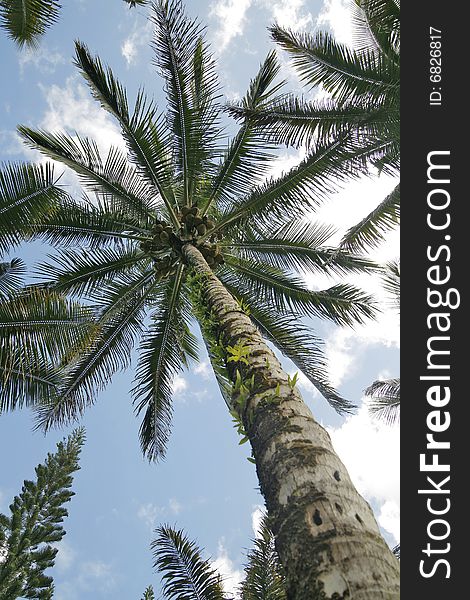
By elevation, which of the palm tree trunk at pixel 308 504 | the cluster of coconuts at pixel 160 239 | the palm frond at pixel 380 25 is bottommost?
the palm tree trunk at pixel 308 504

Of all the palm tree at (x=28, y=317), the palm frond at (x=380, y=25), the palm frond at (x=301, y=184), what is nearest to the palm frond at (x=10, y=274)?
the palm tree at (x=28, y=317)

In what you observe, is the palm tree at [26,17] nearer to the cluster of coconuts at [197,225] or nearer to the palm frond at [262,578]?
the cluster of coconuts at [197,225]

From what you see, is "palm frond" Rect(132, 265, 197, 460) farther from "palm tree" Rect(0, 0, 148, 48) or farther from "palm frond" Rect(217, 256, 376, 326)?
"palm tree" Rect(0, 0, 148, 48)

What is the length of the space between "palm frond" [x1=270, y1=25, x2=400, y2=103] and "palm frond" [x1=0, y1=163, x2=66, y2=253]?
4.52 meters

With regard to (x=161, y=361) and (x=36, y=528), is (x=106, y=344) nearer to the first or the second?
(x=161, y=361)

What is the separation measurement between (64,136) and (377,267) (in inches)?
217

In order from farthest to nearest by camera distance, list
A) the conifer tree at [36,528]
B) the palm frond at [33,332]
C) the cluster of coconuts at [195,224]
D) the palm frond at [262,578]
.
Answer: the conifer tree at [36,528], the cluster of coconuts at [195,224], the palm frond at [262,578], the palm frond at [33,332]

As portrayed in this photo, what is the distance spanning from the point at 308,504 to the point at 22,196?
582 centimetres

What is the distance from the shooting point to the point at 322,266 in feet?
31.8

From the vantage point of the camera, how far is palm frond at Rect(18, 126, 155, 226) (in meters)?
8.80

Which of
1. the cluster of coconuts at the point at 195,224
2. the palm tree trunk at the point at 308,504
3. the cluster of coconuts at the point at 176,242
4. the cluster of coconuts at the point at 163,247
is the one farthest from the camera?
the cluster of coconuts at the point at 195,224

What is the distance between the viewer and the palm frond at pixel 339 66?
28.4 ft

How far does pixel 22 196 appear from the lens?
7234mm

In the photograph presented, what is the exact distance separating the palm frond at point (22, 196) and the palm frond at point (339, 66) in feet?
14.8
